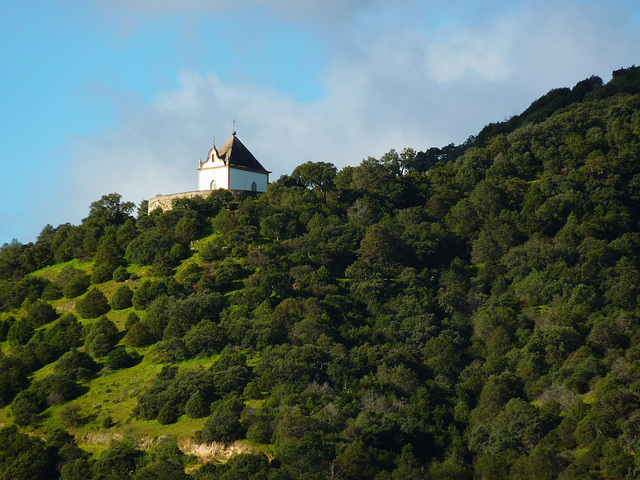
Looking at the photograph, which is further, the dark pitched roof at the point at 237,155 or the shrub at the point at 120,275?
the dark pitched roof at the point at 237,155

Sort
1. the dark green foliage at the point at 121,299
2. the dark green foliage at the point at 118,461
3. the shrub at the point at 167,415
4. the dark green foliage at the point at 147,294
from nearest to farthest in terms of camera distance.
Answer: the dark green foliage at the point at 118,461
the shrub at the point at 167,415
the dark green foliage at the point at 147,294
the dark green foliage at the point at 121,299

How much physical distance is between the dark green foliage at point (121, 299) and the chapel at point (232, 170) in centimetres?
1688

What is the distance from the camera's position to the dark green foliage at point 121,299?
2355 inches

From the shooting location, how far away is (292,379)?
47375 mm

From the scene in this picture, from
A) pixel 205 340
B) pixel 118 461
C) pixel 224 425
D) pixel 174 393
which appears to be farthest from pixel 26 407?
pixel 224 425

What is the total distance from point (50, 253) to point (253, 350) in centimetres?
2904

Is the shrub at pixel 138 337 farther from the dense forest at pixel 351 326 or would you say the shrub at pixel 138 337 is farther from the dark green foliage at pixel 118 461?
the dark green foliage at pixel 118 461

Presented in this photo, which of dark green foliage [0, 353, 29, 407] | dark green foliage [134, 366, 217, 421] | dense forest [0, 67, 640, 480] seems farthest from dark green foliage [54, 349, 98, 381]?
dark green foliage [134, 366, 217, 421]

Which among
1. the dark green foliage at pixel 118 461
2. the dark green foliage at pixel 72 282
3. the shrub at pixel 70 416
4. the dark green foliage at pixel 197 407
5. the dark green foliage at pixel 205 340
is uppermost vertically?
the dark green foliage at pixel 72 282

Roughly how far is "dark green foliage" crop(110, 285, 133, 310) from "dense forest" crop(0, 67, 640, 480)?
11cm

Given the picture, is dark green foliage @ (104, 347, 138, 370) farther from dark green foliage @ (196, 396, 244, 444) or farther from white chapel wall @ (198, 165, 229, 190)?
white chapel wall @ (198, 165, 229, 190)

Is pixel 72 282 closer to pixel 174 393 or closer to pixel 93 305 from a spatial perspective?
pixel 93 305

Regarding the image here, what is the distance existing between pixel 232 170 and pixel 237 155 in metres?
2.11

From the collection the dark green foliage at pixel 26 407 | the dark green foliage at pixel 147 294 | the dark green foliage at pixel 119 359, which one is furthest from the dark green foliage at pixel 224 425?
the dark green foliage at pixel 147 294
